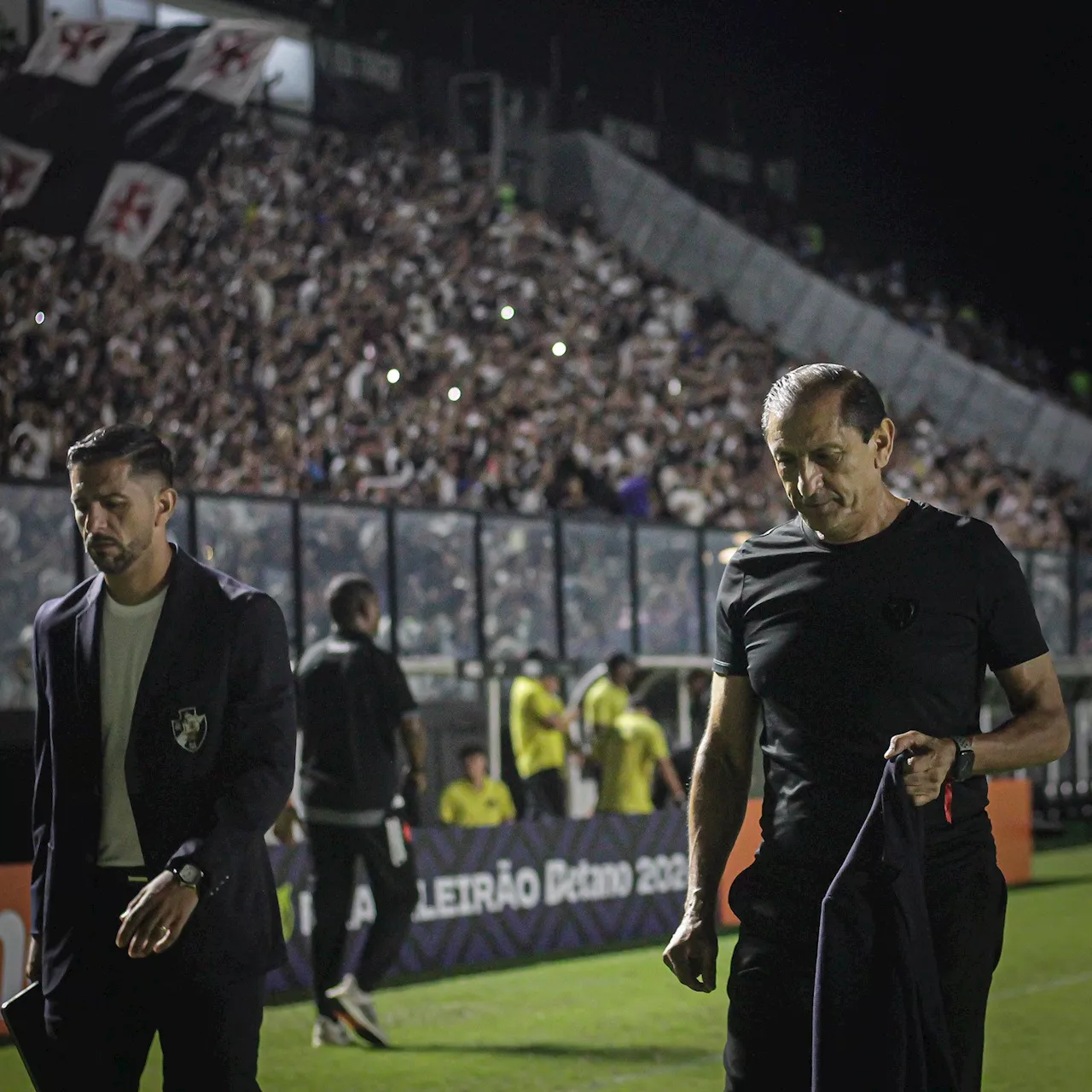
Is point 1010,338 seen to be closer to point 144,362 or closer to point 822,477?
point 144,362

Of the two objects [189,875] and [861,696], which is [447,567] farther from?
[861,696]

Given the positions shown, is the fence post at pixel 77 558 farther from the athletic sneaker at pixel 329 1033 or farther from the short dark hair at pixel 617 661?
the athletic sneaker at pixel 329 1033

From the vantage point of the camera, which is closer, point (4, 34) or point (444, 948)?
point (444, 948)

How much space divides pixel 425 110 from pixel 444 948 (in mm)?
26484

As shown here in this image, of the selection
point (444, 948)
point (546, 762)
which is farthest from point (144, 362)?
point (444, 948)

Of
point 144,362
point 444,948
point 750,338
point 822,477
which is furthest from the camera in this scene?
point 750,338

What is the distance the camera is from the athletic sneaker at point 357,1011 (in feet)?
30.0

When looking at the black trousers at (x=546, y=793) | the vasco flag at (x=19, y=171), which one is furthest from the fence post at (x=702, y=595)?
A: the vasco flag at (x=19, y=171)

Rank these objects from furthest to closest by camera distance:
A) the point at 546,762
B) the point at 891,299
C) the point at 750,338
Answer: the point at 891,299
the point at 750,338
the point at 546,762

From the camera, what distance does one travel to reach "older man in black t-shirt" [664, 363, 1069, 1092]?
3805 mm

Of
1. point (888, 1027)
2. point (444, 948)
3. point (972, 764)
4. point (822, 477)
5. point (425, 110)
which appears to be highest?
point (425, 110)

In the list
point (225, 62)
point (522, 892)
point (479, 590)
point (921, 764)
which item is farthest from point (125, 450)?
point (225, 62)

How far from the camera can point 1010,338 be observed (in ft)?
120

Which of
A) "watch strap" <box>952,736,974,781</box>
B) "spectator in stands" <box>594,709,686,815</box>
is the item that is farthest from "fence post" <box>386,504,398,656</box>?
"watch strap" <box>952,736,974,781</box>
